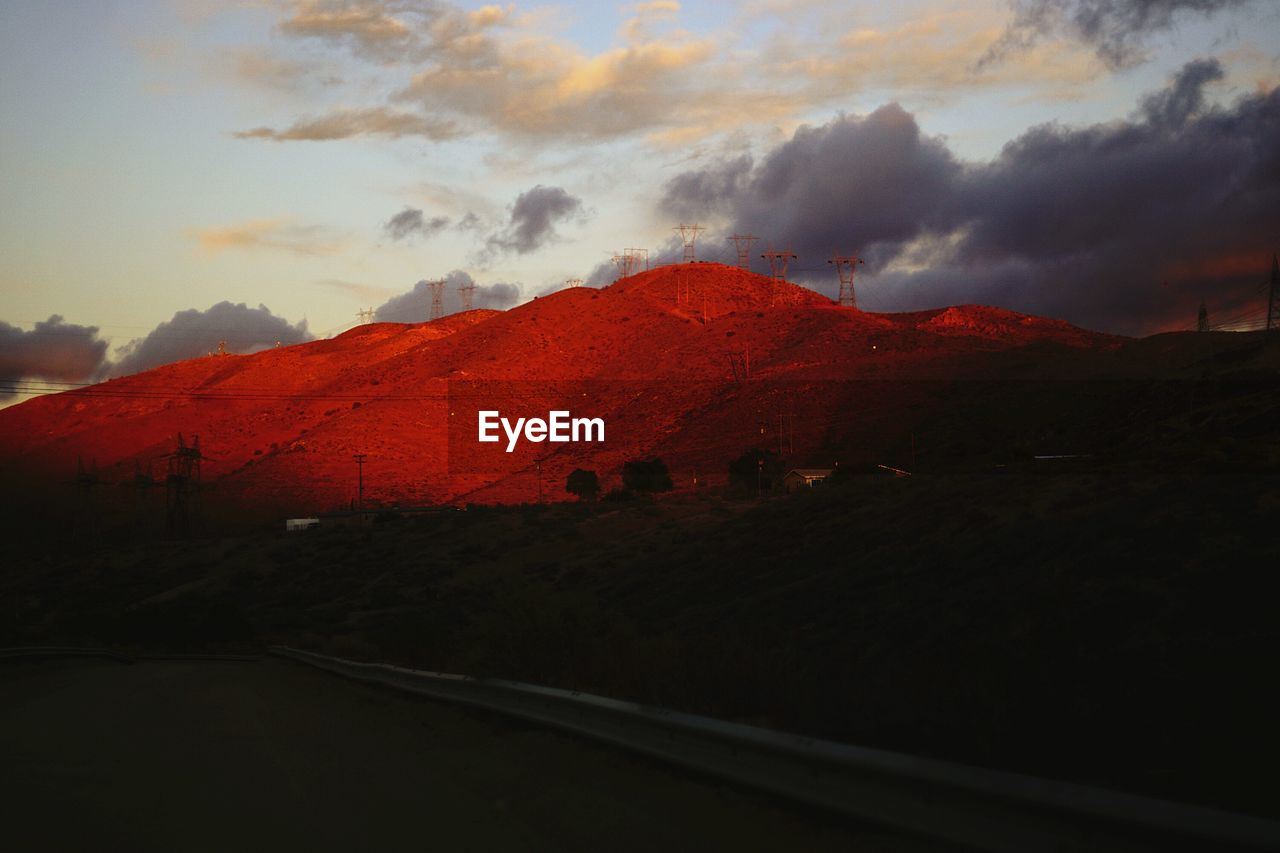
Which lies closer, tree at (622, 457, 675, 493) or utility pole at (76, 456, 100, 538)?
tree at (622, 457, 675, 493)

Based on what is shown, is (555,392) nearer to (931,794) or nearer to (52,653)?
(52,653)

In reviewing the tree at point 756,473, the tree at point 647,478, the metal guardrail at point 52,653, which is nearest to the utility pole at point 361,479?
the tree at point 647,478

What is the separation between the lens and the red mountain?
316 ft

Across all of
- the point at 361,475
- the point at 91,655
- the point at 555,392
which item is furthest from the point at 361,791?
the point at 555,392

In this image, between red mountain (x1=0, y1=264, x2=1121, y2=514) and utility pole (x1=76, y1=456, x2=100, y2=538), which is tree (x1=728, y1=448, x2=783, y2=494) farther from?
utility pole (x1=76, y1=456, x2=100, y2=538)

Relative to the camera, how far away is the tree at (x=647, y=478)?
267 ft

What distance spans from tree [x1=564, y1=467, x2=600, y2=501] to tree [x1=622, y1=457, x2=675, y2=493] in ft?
11.6

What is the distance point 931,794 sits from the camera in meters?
5.38

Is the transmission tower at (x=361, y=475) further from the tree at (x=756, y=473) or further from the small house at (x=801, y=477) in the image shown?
the small house at (x=801, y=477)

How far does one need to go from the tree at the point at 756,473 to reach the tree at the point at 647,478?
497 cm

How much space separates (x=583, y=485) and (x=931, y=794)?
270 ft

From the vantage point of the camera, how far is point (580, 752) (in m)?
9.57

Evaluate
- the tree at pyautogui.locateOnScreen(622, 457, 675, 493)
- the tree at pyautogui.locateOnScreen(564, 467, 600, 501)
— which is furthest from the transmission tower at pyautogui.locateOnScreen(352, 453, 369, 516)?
the tree at pyautogui.locateOnScreen(622, 457, 675, 493)

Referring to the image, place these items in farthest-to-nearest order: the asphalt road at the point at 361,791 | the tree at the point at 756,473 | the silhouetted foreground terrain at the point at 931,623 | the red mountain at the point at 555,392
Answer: the red mountain at the point at 555,392 < the tree at the point at 756,473 < the silhouetted foreground terrain at the point at 931,623 < the asphalt road at the point at 361,791
